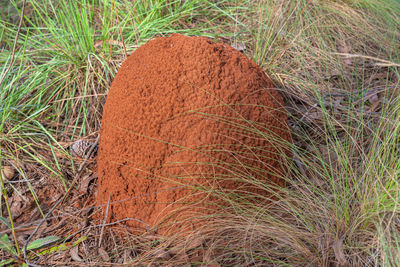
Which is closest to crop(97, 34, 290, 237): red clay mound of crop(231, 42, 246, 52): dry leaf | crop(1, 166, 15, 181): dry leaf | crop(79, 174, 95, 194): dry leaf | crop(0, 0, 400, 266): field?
crop(0, 0, 400, 266): field

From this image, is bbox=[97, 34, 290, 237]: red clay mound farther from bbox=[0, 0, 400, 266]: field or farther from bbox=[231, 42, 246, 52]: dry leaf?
bbox=[231, 42, 246, 52]: dry leaf

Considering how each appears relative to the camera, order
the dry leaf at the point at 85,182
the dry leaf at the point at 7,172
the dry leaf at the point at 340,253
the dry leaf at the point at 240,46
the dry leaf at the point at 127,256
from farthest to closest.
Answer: the dry leaf at the point at 240,46 < the dry leaf at the point at 7,172 < the dry leaf at the point at 85,182 < the dry leaf at the point at 127,256 < the dry leaf at the point at 340,253

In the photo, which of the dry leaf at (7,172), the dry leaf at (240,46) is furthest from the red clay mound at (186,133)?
the dry leaf at (240,46)

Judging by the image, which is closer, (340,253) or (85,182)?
(340,253)

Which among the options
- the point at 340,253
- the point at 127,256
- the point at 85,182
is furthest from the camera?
the point at 85,182

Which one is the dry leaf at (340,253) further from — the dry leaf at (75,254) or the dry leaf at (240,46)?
the dry leaf at (240,46)

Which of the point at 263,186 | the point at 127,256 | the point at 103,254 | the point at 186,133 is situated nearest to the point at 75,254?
the point at 103,254

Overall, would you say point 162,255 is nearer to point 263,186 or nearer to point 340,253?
point 263,186
